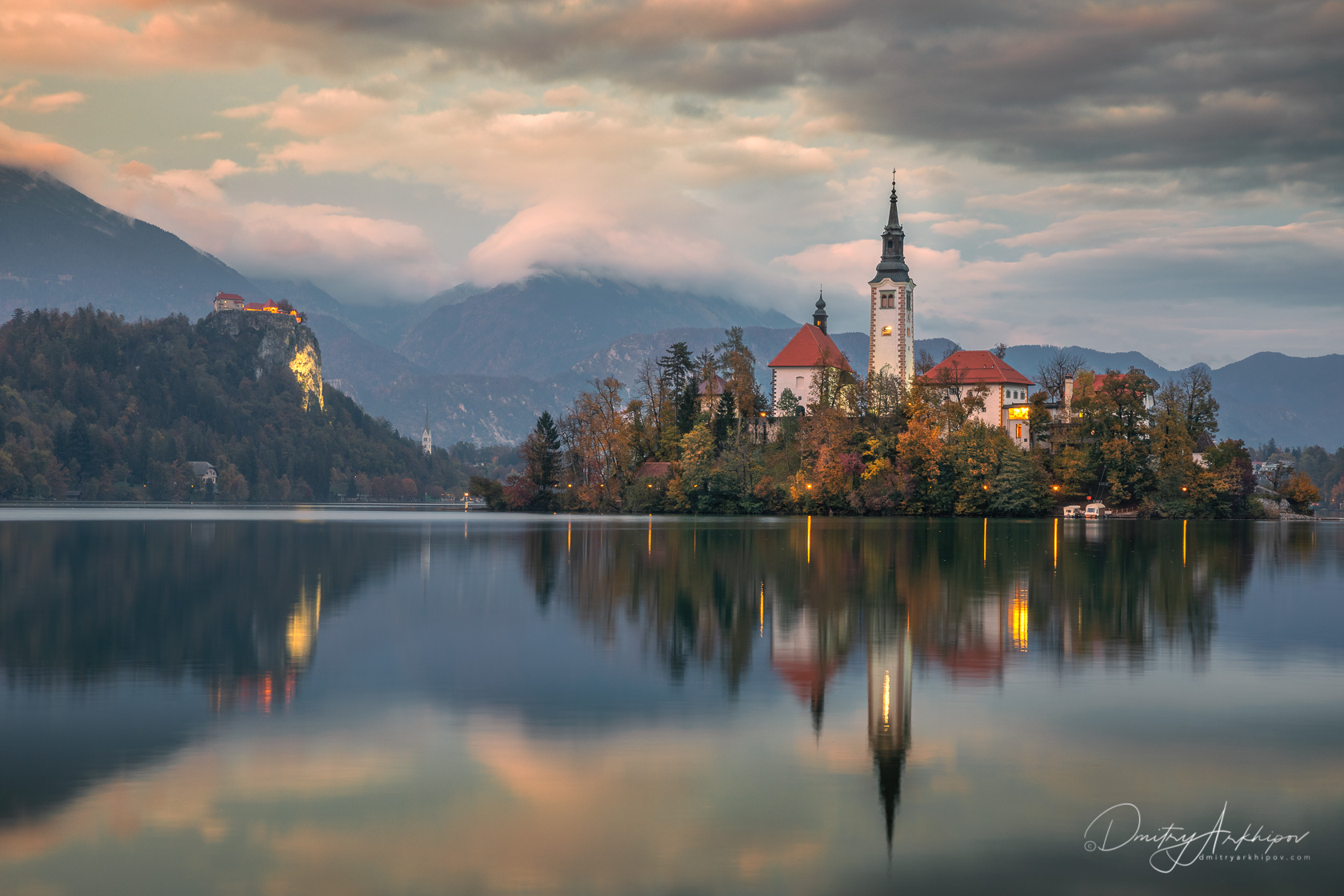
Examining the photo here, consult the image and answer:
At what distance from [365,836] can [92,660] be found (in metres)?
14.2

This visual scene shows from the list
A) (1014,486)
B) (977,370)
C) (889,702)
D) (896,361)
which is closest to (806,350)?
(896,361)

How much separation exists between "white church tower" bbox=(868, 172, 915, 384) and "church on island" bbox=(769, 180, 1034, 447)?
0.11 meters

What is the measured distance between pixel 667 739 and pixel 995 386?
126m

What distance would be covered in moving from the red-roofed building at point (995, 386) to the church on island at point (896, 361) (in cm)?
10

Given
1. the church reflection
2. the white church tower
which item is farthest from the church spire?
the church reflection

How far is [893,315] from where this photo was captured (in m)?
148

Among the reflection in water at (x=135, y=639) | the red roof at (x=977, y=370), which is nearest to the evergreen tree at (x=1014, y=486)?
the red roof at (x=977, y=370)

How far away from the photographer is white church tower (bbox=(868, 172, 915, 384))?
486ft

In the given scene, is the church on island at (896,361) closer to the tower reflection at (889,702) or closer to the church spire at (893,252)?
the church spire at (893,252)

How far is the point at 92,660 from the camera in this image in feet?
75.9

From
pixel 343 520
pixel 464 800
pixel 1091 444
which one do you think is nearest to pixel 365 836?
pixel 464 800

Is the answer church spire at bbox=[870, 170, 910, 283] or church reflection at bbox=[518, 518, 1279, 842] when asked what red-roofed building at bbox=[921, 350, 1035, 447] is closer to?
church spire at bbox=[870, 170, 910, 283]

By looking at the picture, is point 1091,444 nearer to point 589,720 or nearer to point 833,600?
point 833,600

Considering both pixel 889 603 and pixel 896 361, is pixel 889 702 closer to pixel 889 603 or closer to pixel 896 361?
pixel 889 603
